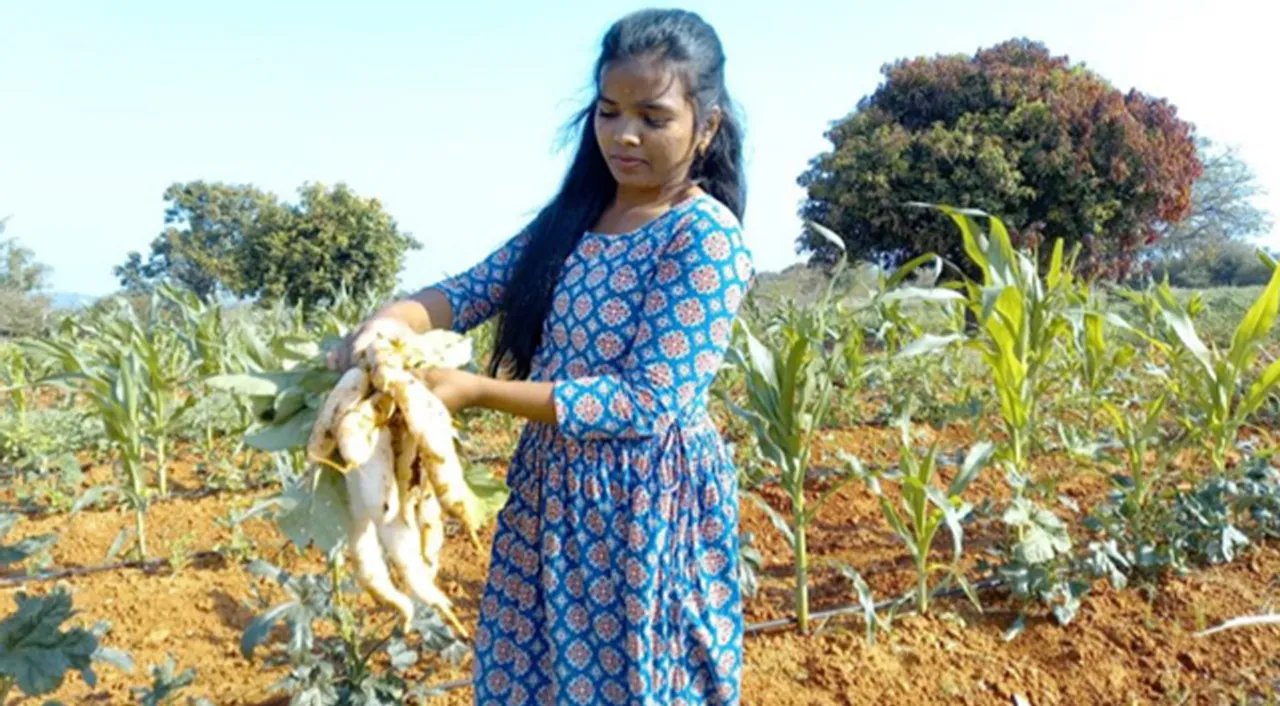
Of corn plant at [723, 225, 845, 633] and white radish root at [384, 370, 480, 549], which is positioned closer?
white radish root at [384, 370, 480, 549]

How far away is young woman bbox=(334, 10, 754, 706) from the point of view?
1215mm

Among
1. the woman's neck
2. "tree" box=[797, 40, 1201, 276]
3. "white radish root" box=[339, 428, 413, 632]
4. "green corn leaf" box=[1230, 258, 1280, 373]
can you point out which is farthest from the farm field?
"tree" box=[797, 40, 1201, 276]

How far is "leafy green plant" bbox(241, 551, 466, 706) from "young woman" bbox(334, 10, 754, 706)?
379 millimetres

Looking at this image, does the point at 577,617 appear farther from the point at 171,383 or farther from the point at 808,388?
the point at 171,383

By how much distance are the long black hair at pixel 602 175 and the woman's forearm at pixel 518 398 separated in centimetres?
25

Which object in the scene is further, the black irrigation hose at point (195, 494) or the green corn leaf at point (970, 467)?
the black irrigation hose at point (195, 494)

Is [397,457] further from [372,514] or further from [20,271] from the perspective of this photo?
[20,271]

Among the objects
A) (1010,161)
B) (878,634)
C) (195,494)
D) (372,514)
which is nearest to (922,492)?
(878,634)

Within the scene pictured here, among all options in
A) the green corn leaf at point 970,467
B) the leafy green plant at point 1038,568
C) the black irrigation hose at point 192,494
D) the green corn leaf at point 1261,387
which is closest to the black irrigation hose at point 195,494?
the black irrigation hose at point 192,494

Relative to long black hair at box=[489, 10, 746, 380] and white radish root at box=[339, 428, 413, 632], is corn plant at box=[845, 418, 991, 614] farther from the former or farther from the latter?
Answer: white radish root at box=[339, 428, 413, 632]

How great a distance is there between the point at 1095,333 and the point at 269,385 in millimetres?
2764

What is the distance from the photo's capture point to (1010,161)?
1238cm

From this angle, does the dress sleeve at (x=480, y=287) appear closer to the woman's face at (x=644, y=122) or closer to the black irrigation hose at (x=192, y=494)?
the woman's face at (x=644, y=122)

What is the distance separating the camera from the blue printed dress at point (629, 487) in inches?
47.8
